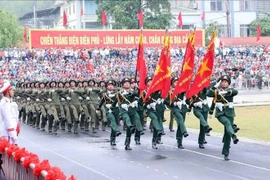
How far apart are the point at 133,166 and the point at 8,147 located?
405cm

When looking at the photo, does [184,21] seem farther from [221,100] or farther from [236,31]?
[221,100]

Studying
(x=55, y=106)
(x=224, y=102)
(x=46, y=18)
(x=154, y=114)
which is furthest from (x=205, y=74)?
(x=46, y=18)

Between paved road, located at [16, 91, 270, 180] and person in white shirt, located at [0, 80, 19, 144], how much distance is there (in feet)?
4.76

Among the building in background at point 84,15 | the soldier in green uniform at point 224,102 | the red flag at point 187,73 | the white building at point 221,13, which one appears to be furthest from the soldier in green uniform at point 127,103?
the building in background at point 84,15

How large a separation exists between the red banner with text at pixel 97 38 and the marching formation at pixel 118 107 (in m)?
17.4

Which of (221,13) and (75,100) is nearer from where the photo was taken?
(75,100)

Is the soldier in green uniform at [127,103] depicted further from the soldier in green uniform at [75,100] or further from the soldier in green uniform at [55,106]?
the soldier in green uniform at [55,106]

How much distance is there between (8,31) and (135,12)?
15.8m

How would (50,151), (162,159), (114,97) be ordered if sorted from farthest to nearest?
1. (114,97)
2. (50,151)
3. (162,159)

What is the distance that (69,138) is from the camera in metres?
22.2

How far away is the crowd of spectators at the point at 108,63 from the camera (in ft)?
140

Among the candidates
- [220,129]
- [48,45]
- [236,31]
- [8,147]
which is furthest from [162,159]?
[236,31]

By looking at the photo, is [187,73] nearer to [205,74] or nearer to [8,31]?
[205,74]

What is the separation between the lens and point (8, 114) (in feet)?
42.6
